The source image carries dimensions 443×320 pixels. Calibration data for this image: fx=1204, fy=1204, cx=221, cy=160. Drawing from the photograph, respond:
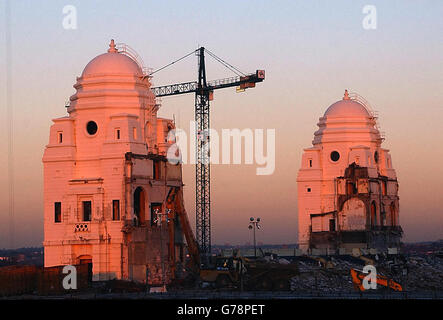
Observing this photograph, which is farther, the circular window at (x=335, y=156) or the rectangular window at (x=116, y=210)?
the circular window at (x=335, y=156)

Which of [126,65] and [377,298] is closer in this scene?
[377,298]

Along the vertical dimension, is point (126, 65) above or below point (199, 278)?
above

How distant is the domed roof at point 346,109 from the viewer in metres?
147

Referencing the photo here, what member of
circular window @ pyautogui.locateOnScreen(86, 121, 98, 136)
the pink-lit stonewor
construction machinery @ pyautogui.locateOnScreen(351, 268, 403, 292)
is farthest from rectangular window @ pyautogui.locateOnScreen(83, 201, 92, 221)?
construction machinery @ pyautogui.locateOnScreen(351, 268, 403, 292)

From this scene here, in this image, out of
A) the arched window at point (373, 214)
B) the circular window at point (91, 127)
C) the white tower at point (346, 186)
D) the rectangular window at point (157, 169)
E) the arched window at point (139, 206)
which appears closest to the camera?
the arched window at point (139, 206)

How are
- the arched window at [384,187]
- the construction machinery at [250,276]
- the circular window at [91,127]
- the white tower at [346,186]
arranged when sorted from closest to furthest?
the construction machinery at [250,276]
the circular window at [91,127]
the white tower at [346,186]
the arched window at [384,187]

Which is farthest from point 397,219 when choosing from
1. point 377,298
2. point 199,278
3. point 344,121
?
point 377,298

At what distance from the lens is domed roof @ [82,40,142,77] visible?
397ft

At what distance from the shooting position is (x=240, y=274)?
4274 inches

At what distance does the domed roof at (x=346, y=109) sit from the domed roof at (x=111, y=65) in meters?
33.4

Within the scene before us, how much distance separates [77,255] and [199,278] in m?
12.2

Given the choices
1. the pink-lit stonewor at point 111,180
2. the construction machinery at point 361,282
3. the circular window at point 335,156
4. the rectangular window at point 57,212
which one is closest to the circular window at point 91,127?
the pink-lit stonewor at point 111,180

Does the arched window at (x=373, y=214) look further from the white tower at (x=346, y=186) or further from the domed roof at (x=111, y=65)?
the domed roof at (x=111, y=65)
